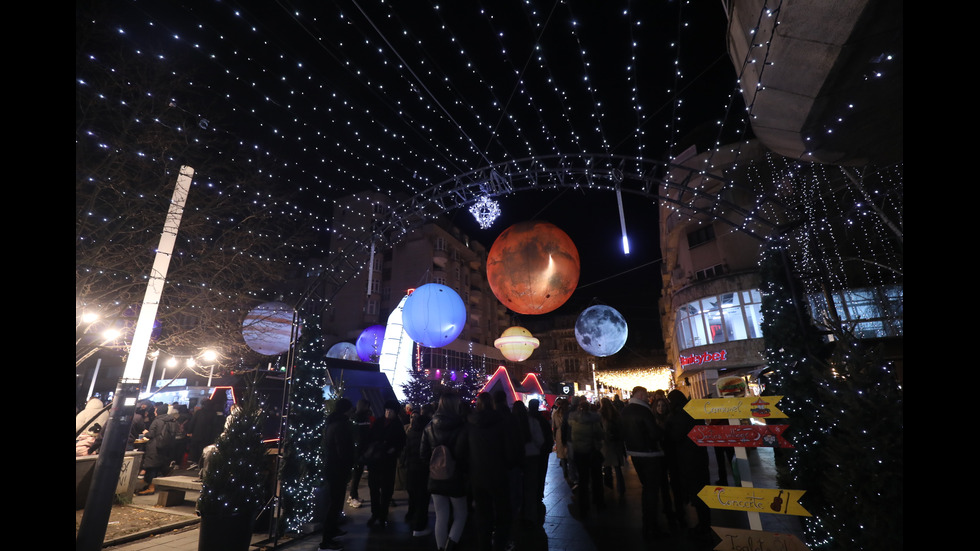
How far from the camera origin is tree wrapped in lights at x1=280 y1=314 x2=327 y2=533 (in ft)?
21.7

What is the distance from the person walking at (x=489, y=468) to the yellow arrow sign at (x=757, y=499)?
89.2 inches

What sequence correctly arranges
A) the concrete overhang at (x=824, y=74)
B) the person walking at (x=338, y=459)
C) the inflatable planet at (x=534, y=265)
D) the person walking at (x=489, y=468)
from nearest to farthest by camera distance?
the person walking at (x=489, y=468), the concrete overhang at (x=824, y=74), the person walking at (x=338, y=459), the inflatable planet at (x=534, y=265)

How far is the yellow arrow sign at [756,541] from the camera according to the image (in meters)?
3.99

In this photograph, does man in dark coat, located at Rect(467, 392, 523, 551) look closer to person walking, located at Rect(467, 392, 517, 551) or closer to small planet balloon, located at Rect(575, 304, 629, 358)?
person walking, located at Rect(467, 392, 517, 551)

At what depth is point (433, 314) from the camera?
11.7m

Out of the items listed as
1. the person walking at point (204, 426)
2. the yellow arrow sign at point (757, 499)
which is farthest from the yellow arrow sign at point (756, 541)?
the person walking at point (204, 426)

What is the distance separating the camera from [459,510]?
517cm

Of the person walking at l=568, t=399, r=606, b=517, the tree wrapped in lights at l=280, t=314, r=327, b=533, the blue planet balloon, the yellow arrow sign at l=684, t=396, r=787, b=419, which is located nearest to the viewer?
the yellow arrow sign at l=684, t=396, r=787, b=419

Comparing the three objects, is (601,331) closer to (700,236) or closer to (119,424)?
(119,424)

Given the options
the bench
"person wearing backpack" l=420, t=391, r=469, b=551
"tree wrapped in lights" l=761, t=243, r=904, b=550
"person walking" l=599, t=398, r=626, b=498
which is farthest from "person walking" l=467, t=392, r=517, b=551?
the bench

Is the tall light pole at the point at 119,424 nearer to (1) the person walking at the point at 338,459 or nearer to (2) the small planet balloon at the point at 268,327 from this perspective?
(1) the person walking at the point at 338,459

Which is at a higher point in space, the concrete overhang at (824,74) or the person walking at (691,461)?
the concrete overhang at (824,74)

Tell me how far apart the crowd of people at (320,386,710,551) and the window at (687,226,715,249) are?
21.5 meters

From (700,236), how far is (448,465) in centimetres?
2669
